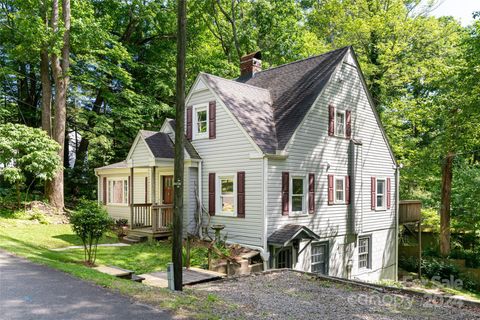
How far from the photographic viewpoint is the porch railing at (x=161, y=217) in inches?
575

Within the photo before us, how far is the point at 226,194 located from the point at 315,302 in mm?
6998

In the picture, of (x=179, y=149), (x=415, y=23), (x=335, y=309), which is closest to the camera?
(x=335, y=309)

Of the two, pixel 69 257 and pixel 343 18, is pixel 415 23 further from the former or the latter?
pixel 69 257

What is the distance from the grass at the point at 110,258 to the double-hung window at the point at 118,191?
3100mm

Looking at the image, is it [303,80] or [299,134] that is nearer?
[299,134]

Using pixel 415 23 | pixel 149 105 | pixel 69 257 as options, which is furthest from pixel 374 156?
pixel 149 105

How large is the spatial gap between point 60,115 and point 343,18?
19.1 m

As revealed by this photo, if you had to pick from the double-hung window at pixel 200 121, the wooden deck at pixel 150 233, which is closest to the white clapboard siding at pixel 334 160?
the double-hung window at pixel 200 121

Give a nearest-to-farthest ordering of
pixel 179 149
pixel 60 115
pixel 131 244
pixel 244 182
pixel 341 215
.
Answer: pixel 179 149 < pixel 244 182 < pixel 131 244 < pixel 341 215 < pixel 60 115

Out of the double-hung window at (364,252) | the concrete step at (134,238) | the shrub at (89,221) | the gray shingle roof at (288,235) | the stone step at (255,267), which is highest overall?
the shrub at (89,221)

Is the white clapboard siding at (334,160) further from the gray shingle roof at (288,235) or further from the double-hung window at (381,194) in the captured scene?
the double-hung window at (381,194)

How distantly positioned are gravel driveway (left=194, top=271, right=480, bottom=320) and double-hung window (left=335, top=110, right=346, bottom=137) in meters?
7.71

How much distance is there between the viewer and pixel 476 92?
16.2 metres

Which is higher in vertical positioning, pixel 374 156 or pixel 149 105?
pixel 149 105
